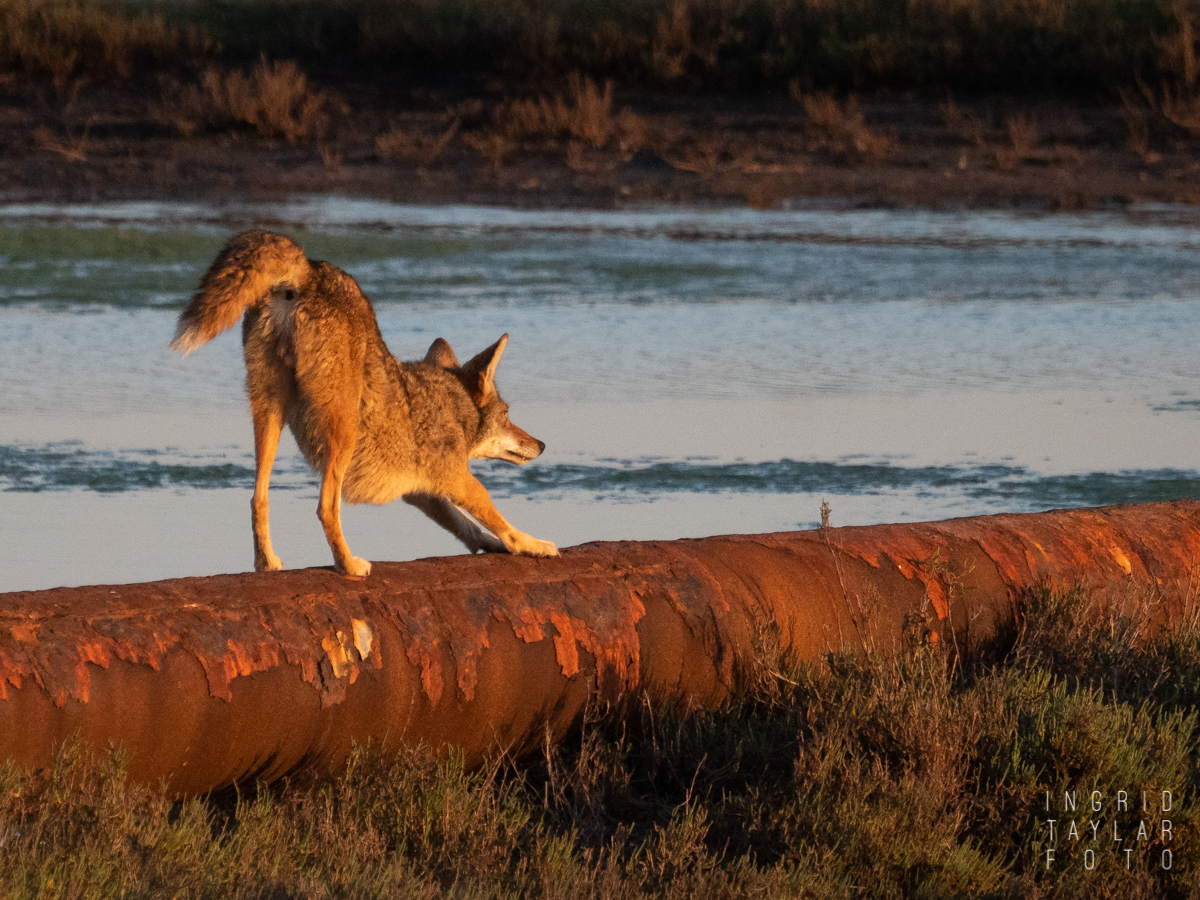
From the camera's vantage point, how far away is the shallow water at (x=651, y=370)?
9102 millimetres

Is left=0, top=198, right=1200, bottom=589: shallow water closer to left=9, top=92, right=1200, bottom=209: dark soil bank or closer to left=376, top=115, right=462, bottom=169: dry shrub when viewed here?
left=9, top=92, right=1200, bottom=209: dark soil bank

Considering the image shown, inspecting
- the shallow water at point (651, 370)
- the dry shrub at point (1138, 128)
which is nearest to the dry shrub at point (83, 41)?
the shallow water at point (651, 370)

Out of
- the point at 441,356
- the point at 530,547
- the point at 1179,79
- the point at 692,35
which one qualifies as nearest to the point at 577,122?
the point at 692,35

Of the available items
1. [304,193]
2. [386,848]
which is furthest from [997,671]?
[304,193]

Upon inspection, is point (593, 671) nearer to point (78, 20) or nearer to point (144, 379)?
point (144, 379)

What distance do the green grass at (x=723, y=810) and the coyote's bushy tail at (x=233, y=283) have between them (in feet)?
4.80

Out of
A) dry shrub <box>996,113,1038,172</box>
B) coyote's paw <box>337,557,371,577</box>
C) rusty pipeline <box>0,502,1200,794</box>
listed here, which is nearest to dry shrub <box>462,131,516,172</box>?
dry shrub <box>996,113,1038,172</box>

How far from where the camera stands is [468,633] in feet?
17.1

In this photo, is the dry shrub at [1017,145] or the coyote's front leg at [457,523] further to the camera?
the dry shrub at [1017,145]

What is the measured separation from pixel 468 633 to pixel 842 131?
19674 mm

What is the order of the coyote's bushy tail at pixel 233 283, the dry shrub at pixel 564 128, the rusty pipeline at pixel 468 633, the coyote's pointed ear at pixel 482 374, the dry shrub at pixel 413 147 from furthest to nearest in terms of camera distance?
the dry shrub at pixel 564 128 < the dry shrub at pixel 413 147 < the coyote's pointed ear at pixel 482 374 < the coyote's bushy tail at pixel 233 283 < the rusty pipeline at pixel 468 633

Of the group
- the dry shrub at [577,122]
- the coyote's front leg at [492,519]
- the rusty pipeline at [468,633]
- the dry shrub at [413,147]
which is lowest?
the rusty pipeline at [468,633]

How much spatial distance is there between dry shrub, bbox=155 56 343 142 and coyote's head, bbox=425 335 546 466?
59.4 feet

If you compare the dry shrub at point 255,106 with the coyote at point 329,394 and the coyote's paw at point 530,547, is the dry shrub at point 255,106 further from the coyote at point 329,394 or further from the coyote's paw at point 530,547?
the coyote's paw at point 530,547
